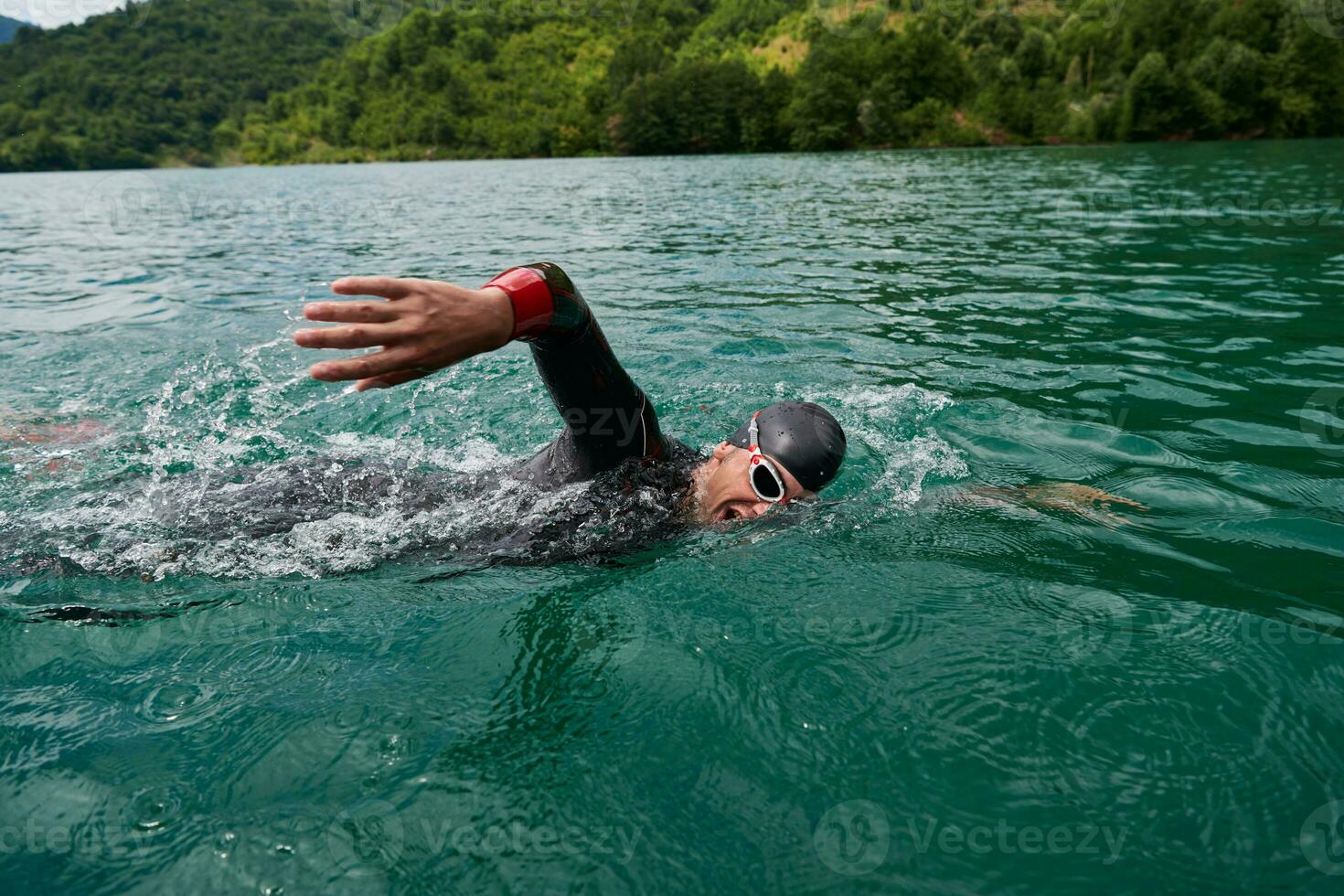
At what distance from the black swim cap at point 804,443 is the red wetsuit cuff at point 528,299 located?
1.41 metres

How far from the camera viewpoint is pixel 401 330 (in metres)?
2.08

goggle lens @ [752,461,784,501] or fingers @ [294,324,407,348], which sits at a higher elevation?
fingers @ [294,324,407,348]

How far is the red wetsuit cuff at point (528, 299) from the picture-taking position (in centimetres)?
248

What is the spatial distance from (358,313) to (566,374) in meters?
1.05

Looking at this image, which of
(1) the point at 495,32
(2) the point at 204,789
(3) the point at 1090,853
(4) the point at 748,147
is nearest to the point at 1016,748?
(3) the point at 1090,853

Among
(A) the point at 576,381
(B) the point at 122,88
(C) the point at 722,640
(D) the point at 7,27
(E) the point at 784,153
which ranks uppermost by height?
(D) the point at 7,27

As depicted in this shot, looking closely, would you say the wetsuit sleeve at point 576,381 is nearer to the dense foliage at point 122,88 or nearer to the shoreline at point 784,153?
the shoreline at point 784,153

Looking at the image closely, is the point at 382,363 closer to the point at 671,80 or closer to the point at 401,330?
the point at 401,330

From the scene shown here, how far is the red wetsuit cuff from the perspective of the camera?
2477 millimetres

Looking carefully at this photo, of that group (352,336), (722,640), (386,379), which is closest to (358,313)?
(352,336)

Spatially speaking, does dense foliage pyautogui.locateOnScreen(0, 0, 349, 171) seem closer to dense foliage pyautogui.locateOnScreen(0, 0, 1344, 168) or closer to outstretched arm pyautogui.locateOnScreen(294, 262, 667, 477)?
dense foliage pyautogui.locateOnScreen(0, 0, 1344, 168)

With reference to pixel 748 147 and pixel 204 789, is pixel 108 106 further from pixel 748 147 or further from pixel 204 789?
pixel 204 789

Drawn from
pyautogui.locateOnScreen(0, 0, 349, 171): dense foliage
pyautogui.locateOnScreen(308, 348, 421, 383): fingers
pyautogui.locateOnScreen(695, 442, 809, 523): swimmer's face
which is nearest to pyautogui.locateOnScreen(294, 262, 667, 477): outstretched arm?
pyautogui.locateOnScreen(308, 348, 421, 383): fingers

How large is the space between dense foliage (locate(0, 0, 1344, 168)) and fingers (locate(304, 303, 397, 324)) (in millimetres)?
49123
